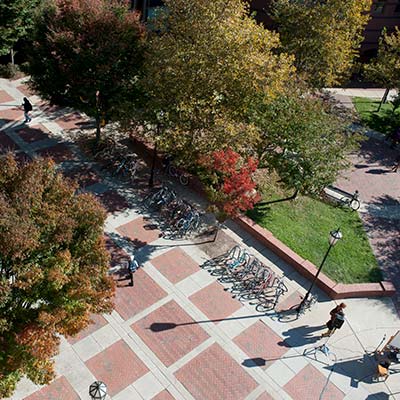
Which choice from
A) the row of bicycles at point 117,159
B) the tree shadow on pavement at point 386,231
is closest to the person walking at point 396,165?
the tree shadow on pavement at point 386,231

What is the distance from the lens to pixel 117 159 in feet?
75.5

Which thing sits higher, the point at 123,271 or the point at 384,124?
the point at 384,124

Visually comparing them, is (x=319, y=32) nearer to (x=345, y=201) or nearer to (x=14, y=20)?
(x=345, y=201)

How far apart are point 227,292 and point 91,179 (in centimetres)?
881

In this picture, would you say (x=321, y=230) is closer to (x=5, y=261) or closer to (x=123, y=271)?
(x=123, y=271)

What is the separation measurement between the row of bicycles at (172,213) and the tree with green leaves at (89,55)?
439cm

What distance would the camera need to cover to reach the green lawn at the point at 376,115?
31984 mm

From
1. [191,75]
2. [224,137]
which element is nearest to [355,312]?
[224,137]

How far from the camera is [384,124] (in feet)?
106

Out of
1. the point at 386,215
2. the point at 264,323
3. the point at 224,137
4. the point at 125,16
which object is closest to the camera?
the point at 264,323

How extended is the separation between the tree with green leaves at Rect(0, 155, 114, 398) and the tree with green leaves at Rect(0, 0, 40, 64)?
18608 mm

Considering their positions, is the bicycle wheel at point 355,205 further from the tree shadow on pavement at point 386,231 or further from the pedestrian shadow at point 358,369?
the pedestrian shadow at point 358,369

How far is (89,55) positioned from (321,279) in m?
13.8

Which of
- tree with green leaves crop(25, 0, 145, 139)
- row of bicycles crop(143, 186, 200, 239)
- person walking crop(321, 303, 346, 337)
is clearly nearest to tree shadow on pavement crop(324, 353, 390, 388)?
person walking crop(321, 303, 346, 337)
